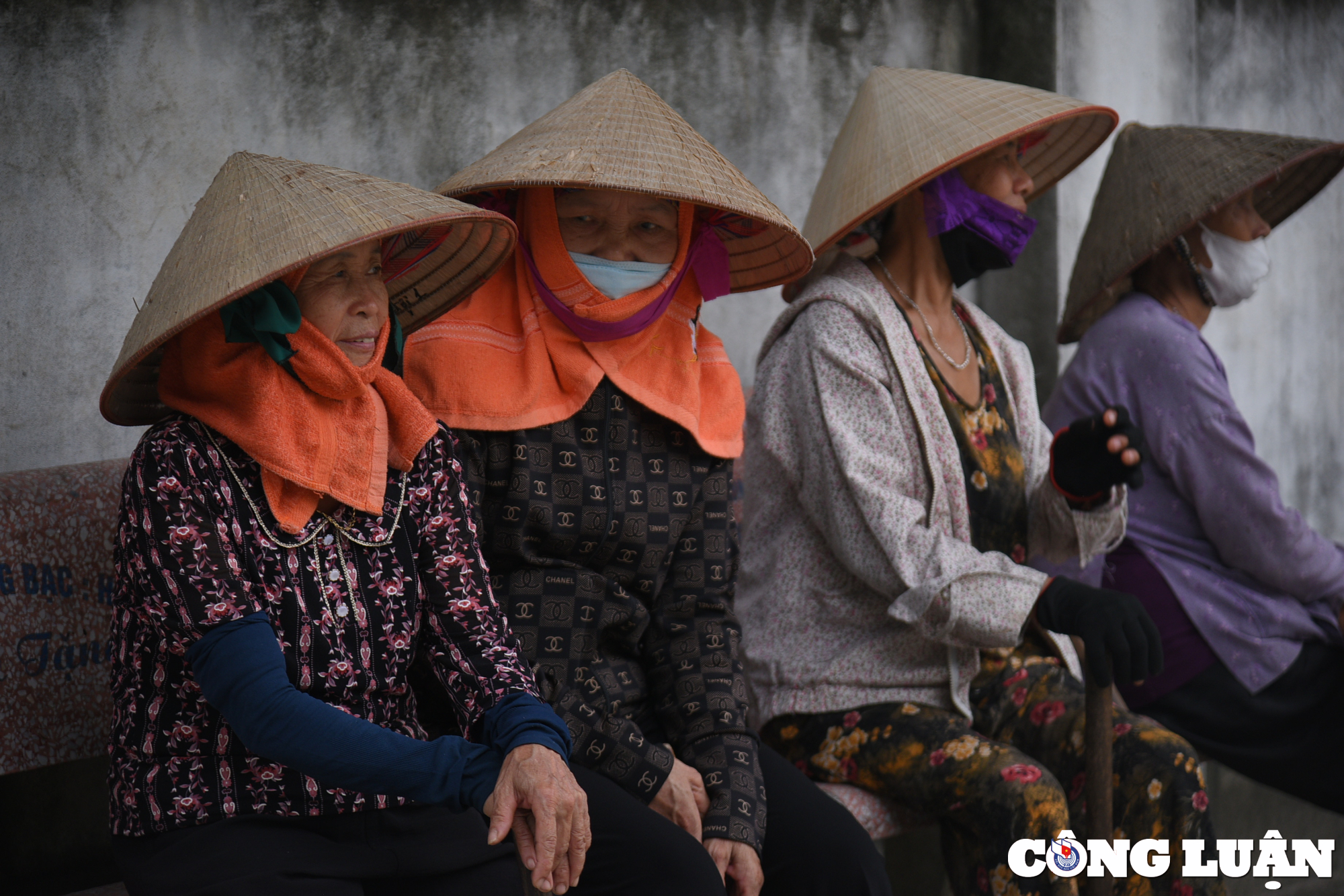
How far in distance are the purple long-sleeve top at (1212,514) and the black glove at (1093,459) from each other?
0.46 meters

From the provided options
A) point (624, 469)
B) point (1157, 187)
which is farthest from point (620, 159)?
point (1157, 187)

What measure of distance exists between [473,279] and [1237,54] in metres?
3.76

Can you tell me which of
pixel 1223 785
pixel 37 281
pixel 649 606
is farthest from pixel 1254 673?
pixel 37 281

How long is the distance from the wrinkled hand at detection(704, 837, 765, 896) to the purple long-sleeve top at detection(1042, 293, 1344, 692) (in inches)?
60.1

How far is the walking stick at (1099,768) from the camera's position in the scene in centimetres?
247

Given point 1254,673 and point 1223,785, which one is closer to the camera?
point 1254,673

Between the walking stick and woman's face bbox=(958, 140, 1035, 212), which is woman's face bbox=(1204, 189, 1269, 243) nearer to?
woman's face bbox=(958, 140, 1035, 212)

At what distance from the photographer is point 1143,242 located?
129 inches

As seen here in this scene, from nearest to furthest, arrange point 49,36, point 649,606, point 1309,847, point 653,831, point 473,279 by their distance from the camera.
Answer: point 653,831
point 473,279
point 649,606
point 49,36
point 1309,847

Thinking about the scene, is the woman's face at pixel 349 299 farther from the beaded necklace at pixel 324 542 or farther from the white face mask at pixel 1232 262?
the white face mask at pixel 1232 262

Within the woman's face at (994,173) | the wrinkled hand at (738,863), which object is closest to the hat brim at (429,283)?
the wrinkled hand at (738,863)

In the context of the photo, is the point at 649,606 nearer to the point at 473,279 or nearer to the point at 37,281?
the point at 473,279

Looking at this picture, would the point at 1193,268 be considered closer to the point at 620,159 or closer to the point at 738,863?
the point at 620,159

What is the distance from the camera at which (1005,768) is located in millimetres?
2391
